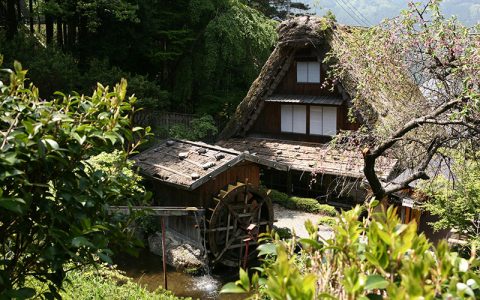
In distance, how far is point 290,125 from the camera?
18.7 metres

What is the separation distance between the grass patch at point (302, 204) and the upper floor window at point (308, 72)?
4.79m

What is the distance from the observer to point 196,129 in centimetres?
1938

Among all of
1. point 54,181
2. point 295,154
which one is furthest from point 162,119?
point 54,181

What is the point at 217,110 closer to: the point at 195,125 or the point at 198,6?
the point at 195,125

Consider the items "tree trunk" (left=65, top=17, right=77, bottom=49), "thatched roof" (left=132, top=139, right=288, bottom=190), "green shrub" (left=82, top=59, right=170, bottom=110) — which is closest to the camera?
"thatched roof" (left=132, top=139, right=288, bottom=190)

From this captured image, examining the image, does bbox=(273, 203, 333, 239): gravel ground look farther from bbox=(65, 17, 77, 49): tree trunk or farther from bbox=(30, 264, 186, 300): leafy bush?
bbox=(65, 17, 77, 49): tree trunk

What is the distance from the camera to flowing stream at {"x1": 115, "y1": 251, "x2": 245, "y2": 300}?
441 inches

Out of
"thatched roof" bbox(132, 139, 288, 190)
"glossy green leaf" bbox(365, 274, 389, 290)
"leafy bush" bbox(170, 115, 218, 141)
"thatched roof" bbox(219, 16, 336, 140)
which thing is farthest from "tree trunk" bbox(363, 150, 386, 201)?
"leafy bush" bbox(170, 115, 218, 141)

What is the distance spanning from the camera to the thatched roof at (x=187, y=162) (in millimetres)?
12008

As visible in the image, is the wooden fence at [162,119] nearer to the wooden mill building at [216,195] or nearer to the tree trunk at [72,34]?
the tree trunk at [72,34]

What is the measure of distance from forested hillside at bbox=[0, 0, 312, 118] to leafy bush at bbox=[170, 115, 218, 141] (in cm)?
141

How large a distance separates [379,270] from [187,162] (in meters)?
11.4

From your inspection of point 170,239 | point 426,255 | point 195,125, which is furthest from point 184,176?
point 426,255

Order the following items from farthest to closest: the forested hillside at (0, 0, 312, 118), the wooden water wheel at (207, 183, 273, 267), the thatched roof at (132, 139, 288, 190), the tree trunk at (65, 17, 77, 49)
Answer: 1. the tree trunk at (65, 17, 77, 49)
2. the forested hillside at (0, 0, 312, 118)
3. the wooden water wheel at (207, 183, 273, 267)
4. the thatched roof at (132, 139, 288, 190)
